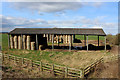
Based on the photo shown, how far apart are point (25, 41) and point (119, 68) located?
19673mm

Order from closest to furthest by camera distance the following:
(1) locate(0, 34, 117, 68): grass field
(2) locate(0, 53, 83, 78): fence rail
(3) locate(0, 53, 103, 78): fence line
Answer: (3) locate(0, 53, 103, 78): fence line → (2) locate(0, 53, 83, 78): fence rail → (1) locate(0, 34, 117, 68): grass field

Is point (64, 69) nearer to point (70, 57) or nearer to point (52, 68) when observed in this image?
point (52, 68)

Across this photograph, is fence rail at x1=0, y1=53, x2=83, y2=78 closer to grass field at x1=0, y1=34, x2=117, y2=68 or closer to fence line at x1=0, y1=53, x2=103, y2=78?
fence line at x1=0, y1=53, x2=103, y2=78

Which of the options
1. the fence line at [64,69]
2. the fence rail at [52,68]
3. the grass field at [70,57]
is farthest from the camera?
the grass field at [70,57]

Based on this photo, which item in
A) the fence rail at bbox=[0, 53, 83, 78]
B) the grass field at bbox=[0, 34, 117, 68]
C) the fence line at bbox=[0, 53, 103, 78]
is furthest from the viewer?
the grass field at bbox=[0, 34, 117, 68]

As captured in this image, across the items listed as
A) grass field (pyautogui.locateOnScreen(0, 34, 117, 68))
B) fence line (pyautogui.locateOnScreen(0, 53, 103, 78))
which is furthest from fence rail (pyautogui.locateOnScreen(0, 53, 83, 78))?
grass field (pyautogui.locateOnScreen(0, 34, 117, 68))

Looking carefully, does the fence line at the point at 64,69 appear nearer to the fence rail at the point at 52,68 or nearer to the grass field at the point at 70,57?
the fence rail at the point at 52,68

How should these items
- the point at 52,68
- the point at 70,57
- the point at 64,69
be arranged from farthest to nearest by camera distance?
1. the point at 70,57
2. the point at 64,69
3. the point at 52,68

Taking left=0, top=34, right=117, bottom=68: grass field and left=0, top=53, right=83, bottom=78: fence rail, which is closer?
left=0, top=53, right=83, bottom=78: fence rail

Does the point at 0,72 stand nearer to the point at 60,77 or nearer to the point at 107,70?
the point at 60,77

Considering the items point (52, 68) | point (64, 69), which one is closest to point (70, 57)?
point (64, 69)

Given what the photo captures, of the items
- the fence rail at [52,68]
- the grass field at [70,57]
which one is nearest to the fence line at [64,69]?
the fence rail at [52,68]

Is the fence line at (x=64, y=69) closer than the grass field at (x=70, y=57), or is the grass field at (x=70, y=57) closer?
the fence line at (x=64, y=69)

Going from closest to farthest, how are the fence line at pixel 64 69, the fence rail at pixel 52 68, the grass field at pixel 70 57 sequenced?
the fence line at pixel 64 69
the fence rail at pixel 52 68
the grass field at pixel 70 57
